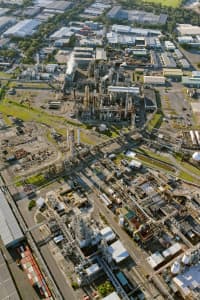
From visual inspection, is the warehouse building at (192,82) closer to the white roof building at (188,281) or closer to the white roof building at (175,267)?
the white roof building at (188,281)

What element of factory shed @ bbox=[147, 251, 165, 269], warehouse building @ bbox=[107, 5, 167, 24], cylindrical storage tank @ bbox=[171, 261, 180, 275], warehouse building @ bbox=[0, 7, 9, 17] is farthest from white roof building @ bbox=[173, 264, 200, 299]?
warehouse building @ bbox=[0, 7, 9, 17]

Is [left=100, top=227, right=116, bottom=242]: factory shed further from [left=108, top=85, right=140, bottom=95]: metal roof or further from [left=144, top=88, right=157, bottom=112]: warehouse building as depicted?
[left=108, top=85, right=140, bottom=95]: metal roof

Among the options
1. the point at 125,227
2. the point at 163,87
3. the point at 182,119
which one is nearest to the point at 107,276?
the point at 125,227

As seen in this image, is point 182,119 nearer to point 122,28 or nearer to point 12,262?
point 12,262

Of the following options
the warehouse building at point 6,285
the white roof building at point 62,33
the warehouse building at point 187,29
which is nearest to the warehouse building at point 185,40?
the warehouse building at point 187,29

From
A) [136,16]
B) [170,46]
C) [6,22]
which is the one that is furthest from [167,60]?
[6,22]

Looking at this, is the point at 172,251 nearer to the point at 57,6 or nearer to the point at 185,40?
the point at 185,40
